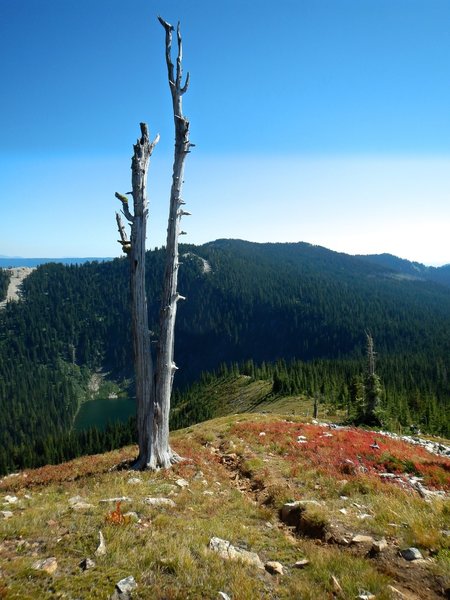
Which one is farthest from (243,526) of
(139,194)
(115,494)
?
(139,194)

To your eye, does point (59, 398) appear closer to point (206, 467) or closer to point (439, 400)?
point (439, 400)

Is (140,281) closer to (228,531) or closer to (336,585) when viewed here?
(228,531)

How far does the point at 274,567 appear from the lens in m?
6.36

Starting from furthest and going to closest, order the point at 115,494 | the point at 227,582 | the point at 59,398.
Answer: the point at 59,398, the point at 115,494, the point at 227,582

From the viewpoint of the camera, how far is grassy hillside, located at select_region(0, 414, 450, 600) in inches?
222

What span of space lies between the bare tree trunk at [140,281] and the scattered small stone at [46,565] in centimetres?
755

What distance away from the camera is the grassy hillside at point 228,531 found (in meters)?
5.63

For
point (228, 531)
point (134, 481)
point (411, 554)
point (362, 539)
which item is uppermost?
point (411, 554)

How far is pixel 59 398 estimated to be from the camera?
187500 millimetres

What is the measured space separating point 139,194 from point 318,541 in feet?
39.6

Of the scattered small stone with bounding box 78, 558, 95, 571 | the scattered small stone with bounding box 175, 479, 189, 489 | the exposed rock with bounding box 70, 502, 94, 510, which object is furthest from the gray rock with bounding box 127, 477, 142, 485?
the scattered small stone with bounding box 78, 558, 95, 571

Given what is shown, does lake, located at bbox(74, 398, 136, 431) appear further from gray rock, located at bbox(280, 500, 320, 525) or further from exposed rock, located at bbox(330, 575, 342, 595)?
exposed rock, located at bbox(330, 575, 342, 595)

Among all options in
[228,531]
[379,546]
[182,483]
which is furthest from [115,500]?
[379,546]

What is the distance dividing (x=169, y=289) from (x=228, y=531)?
28.0ft
